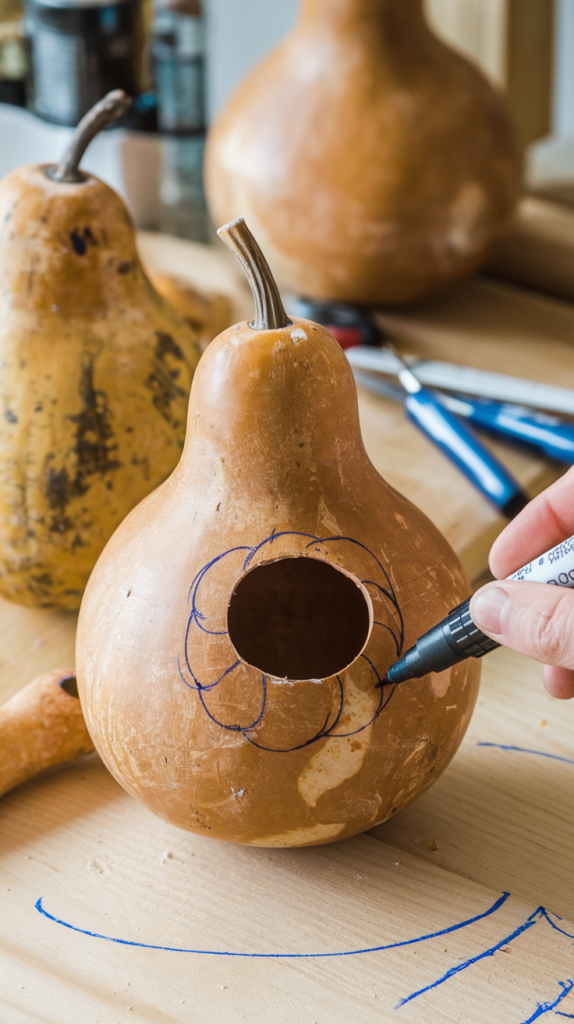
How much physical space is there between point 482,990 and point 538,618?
178mm

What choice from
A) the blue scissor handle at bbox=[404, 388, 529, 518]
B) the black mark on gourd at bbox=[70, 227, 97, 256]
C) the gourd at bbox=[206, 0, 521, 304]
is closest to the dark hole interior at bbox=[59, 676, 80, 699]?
the black mark on gourd at bbox=[70, 227, 97, 256]

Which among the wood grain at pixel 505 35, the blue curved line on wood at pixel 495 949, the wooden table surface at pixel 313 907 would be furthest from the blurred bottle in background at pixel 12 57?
the blue curved line on wood at pixel 495 949

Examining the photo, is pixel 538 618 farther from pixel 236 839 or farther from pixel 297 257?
pixel 297 257

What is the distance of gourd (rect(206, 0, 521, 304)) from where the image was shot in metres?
0.98

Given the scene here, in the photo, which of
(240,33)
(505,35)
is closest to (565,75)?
(240,33)

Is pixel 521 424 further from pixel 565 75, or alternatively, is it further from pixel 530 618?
pixel 565 75

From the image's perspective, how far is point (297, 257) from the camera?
1.05 m

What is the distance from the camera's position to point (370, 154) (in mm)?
976

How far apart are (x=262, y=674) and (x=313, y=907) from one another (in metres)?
0.13

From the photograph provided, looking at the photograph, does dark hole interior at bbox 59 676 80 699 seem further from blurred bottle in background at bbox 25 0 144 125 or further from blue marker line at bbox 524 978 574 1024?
blurred bottle in background at bbox 25 0 144 125

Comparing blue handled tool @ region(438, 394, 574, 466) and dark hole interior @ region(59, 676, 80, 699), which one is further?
blue handled tool @ region(438, 394, 574, 466)

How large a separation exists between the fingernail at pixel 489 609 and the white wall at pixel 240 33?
1.90 metres

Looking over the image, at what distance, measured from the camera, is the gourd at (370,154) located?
981mm

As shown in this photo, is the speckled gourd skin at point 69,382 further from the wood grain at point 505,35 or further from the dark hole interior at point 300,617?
the wood grain at point 505,35
